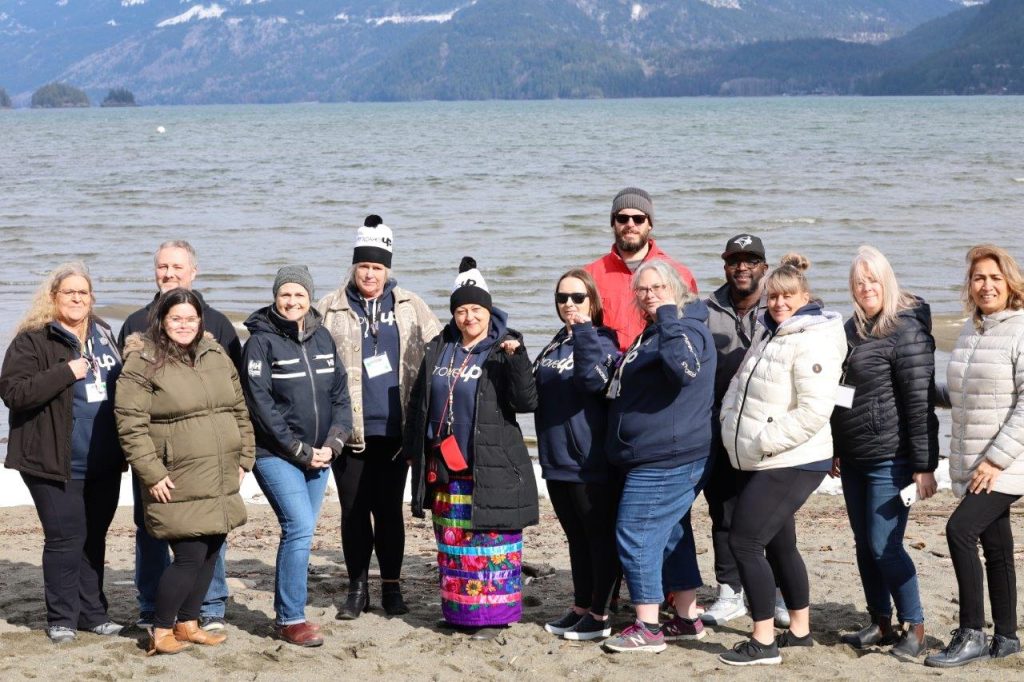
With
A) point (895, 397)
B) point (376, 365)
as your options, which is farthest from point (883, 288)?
point (376, 365)

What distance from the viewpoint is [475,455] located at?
5.35 metres

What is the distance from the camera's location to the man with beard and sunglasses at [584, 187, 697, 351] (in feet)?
18.7

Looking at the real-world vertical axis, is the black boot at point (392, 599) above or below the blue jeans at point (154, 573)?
below

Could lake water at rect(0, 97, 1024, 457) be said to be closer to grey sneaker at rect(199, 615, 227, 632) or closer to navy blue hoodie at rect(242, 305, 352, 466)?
grey sneaker at rect(199, 615, 227, 632)

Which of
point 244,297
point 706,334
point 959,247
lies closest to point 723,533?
point 706,334

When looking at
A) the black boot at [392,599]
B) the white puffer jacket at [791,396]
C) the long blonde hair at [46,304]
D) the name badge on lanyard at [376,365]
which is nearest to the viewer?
the white puffer jacket at [791,396]

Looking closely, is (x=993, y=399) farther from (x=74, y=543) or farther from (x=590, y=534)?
(x=74, y=543)

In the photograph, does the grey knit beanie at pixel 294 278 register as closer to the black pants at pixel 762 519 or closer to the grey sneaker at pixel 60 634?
the grey sneaker at pixel 60 634

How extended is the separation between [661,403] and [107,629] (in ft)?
8.78

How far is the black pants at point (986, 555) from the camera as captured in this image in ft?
15.9

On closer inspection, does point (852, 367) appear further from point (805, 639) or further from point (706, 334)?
point (805, 639)

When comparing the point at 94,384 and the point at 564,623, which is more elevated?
the point at 94,384

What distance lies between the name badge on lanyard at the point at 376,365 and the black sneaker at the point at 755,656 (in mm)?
1992

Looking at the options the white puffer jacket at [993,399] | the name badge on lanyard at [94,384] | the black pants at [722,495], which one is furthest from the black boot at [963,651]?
the name badge on lanyard at [94,384]
